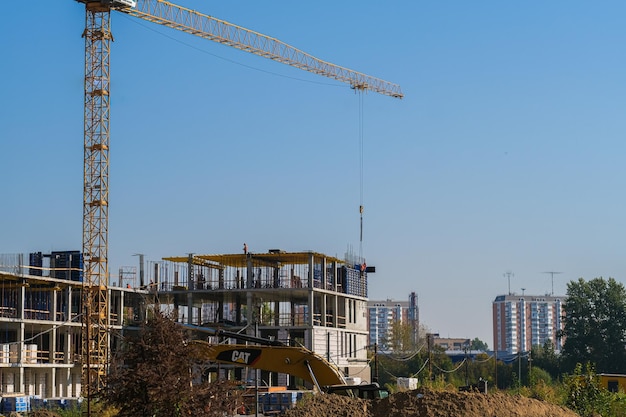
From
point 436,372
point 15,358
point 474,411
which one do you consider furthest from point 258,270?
point 474,411

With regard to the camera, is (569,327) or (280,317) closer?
(280,317)

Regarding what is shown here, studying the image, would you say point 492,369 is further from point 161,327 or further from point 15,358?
point 161,327

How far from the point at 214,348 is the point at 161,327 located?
4343 mm

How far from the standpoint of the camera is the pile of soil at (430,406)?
30.0 m

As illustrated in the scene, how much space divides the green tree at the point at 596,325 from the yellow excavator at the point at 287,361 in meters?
84.9

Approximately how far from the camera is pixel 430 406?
3025cm

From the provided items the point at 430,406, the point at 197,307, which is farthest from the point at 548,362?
the point at 430,406

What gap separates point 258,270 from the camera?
279 ft

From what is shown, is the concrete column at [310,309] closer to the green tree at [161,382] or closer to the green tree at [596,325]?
the green tree at [596,325]

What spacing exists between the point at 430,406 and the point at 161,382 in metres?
7.84

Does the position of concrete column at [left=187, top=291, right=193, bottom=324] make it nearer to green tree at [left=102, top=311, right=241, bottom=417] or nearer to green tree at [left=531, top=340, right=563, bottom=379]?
green tree at [left=531, top=340, right=563, bottom=379]

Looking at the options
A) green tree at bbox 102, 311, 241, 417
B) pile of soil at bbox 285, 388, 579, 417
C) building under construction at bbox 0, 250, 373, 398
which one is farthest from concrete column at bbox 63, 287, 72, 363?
green tree at bbox 102, 311, 241, 417

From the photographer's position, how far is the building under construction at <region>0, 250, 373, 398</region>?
237 ft

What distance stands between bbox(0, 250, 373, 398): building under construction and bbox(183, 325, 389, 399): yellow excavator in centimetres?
3715
